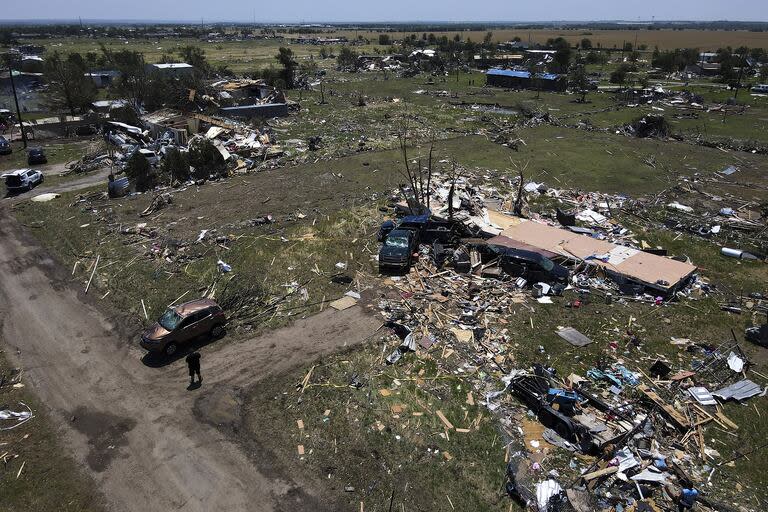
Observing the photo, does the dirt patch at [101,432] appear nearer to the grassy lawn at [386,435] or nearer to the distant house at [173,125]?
the grassy lawn at [386,435]

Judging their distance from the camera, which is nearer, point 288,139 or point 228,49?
point 288,139

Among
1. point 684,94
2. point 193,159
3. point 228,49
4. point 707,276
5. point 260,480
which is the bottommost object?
point 260,480

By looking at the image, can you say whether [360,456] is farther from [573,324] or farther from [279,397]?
[573,324]

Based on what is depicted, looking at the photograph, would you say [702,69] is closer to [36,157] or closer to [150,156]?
[150,156]

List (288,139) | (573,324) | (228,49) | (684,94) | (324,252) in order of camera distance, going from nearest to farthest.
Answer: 1. (573,324)
2. (324,252)
3. (288,139)
4. (684,94)
5. (228,49)

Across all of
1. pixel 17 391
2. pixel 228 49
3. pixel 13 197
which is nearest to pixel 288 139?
pixel 13 197

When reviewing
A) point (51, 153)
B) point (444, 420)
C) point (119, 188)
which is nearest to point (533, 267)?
point (444, 420)

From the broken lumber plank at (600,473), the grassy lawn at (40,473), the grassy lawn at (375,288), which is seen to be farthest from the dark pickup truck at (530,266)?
the grassy lawn at (40,473)

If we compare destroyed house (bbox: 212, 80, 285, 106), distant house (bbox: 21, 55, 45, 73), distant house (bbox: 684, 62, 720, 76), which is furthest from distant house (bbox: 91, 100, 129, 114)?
distant house (bbox: 684, 62, 720, 76)
